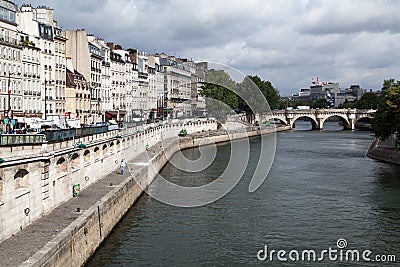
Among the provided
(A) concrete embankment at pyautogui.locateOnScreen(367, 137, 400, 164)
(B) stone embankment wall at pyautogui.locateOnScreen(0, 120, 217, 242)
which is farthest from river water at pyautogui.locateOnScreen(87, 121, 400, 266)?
(A) concrete embankment at pyautogui.locateOnScreen(367, 137, 400, 164)

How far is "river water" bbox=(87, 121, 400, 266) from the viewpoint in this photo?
2227cm

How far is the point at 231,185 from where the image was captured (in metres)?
40.8

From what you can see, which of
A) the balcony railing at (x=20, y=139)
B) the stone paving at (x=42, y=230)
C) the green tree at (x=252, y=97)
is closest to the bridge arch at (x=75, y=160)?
the stone paving at (x=42, y=230)

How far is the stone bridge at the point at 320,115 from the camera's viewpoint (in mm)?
132875

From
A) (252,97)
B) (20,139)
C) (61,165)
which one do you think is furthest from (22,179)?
(252,97)

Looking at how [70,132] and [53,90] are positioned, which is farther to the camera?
[53,90]

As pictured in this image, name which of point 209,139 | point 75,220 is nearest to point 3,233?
point 75,220

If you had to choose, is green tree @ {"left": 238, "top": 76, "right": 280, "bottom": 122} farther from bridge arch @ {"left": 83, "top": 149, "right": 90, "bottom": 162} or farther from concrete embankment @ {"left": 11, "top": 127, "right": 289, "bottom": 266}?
bridge arch @ {"left": 83, "top": 149, "right": 90, "bottom": 162}

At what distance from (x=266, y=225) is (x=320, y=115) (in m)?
110

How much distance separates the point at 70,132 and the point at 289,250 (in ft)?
37.3

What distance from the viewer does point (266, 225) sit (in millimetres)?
27422

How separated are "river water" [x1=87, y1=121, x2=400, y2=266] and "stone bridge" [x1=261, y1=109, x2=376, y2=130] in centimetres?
9118

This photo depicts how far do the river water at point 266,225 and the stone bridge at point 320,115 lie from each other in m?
91.2

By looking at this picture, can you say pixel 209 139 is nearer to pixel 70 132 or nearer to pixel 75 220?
pixel 70 132
